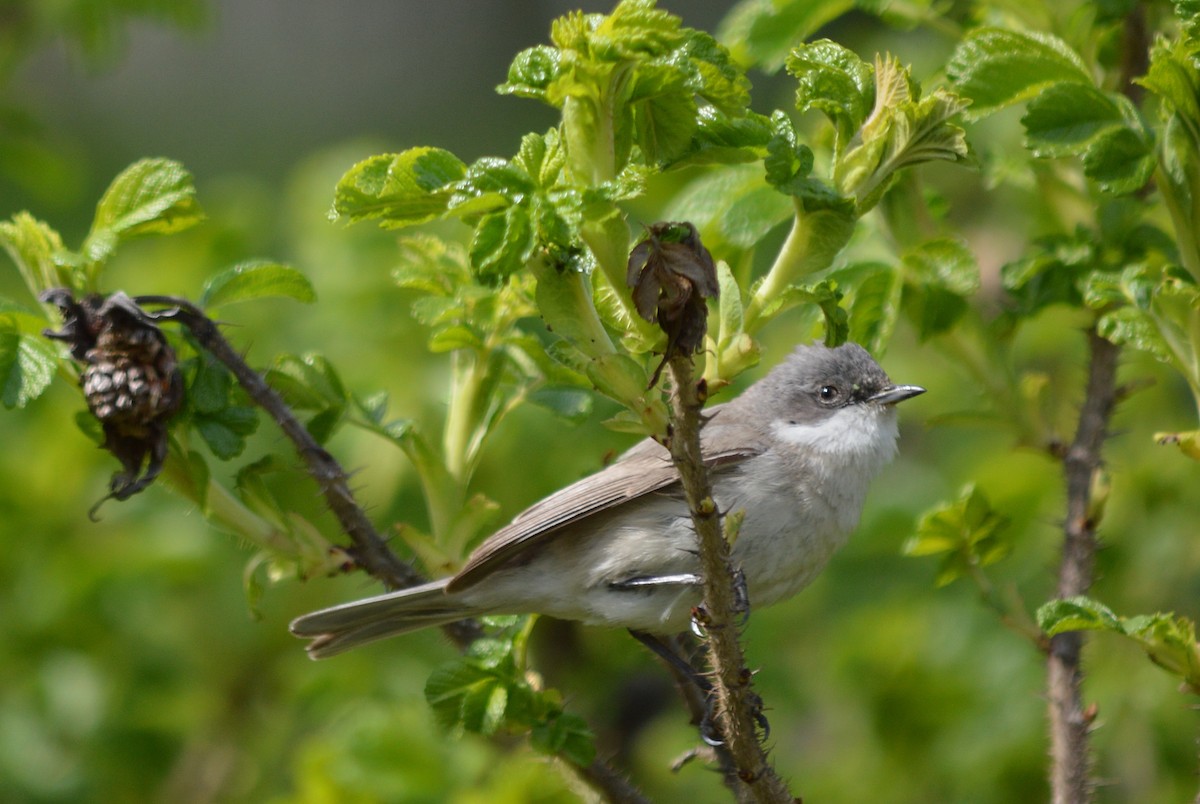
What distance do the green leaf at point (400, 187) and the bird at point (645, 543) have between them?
3.32 ft

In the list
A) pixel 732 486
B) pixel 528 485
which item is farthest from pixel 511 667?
pixel 528 485

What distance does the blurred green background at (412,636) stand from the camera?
3.71 m

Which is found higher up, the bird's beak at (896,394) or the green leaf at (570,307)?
the green leaf at (570,307)

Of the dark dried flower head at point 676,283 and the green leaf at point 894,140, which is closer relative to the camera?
the dark dried flower head at point 676,283

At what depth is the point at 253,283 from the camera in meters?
2.49

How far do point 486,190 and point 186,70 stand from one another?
585 inches

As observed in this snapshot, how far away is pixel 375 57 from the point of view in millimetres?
16328

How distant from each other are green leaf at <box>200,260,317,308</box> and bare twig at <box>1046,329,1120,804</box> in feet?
5.52

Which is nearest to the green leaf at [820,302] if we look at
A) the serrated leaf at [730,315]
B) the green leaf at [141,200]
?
the serrated leaf at [730,315]

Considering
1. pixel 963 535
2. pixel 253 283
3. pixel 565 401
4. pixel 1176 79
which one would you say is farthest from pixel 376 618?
pixel 1176 79

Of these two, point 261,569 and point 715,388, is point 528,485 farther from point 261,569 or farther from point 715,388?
point 715,388

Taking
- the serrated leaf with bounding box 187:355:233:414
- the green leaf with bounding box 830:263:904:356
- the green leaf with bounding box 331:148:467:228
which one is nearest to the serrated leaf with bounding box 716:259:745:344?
the green leaf with bounding box 331:148:467:228

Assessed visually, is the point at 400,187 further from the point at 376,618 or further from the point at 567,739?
the point at 376,618

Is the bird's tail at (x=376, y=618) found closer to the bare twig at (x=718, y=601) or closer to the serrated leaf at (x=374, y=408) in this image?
the serrated leaf at (x=374, y=408)
